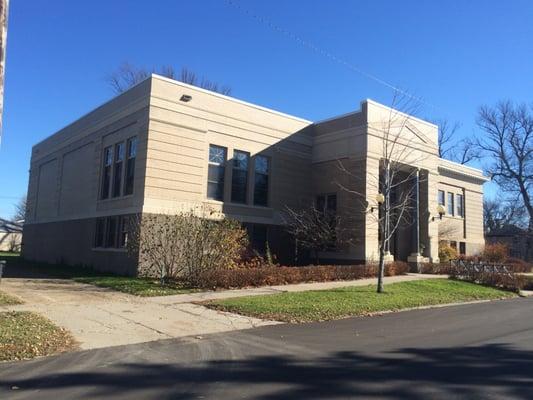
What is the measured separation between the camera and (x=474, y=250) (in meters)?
38.0

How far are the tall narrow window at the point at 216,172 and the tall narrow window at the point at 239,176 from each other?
66 centimetres

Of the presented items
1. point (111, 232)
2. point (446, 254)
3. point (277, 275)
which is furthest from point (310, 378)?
point (446, 254)

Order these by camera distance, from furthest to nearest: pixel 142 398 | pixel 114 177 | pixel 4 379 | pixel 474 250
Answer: pixel 474 250, pixel 114 177, pixel 4 379, pixel 142 398

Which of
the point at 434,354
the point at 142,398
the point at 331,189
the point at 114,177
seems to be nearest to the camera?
the point at 142,398

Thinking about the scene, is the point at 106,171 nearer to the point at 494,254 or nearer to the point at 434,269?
the point at 434,269

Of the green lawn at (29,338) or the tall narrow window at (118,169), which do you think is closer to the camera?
the green lawn at (29,338)

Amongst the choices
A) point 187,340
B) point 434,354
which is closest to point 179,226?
point 187,340

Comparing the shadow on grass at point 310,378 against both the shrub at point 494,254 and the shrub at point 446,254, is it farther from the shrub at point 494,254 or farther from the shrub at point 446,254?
the shrub at point 494,254

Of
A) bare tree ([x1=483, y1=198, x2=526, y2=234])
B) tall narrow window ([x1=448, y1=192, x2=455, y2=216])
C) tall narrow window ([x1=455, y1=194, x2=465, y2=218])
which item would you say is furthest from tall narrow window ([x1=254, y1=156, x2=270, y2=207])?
bare tree ([x1=483, y1=198, x2=526, y2=234])

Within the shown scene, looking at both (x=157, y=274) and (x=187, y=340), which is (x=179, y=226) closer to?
(x=157, y=274)

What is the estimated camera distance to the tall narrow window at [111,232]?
23703mm

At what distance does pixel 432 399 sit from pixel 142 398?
3.24m

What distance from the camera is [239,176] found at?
25.1 m

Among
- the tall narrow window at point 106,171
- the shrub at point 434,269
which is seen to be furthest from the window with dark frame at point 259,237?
the shrub at point 434,269
